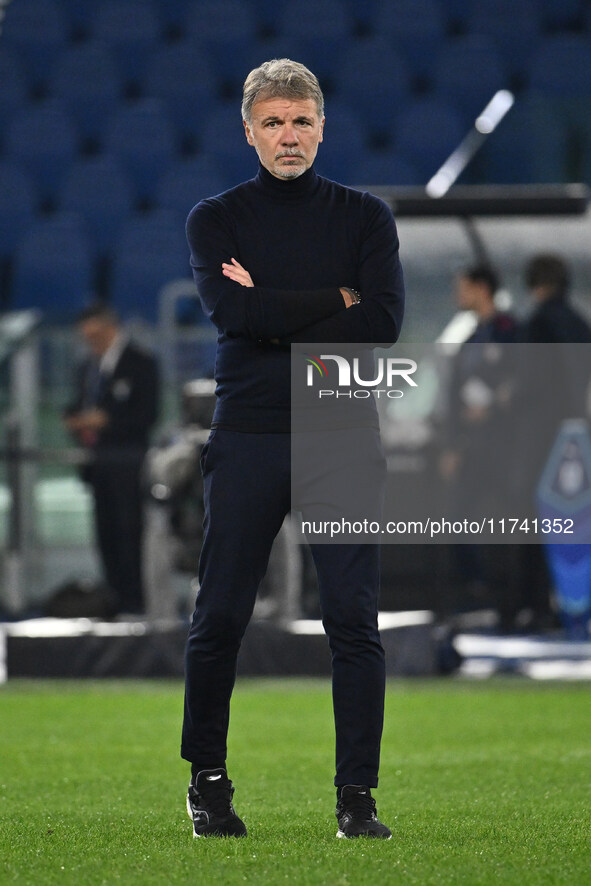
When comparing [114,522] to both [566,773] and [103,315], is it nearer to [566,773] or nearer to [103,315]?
[103,315]

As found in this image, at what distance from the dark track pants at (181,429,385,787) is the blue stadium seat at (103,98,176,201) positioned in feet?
23.2

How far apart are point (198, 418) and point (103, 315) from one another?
1823 mm

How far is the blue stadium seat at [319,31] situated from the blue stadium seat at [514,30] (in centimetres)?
88

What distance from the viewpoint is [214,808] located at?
2.39 meters

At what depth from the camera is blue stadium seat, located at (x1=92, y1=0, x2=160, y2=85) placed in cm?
957

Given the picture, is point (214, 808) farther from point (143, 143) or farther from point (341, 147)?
point (143, 143)

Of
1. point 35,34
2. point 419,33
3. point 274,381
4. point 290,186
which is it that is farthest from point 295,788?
point 35,34

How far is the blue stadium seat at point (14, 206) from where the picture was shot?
9.03 metres

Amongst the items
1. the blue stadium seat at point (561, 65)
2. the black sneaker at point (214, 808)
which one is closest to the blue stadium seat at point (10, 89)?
the blue stadium seat at point (561, 65)

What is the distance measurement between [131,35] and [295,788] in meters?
7.47

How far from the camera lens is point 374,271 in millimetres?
2436

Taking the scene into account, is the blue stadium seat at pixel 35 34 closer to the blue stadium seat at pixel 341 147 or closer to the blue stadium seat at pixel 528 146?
the blue stadium seat at pixel 341 147

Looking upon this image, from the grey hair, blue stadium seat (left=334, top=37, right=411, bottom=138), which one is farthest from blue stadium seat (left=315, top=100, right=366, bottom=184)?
the grey hair

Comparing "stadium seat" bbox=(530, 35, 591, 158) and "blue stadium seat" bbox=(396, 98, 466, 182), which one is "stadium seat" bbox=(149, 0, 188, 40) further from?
"stadium seat" bbox=(530, 35, 591, 158)
